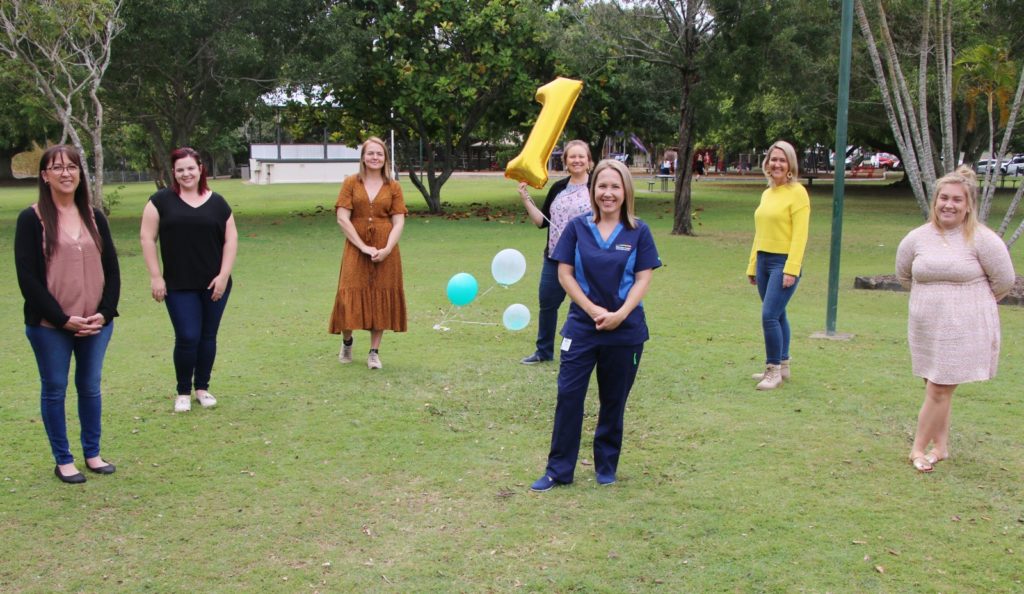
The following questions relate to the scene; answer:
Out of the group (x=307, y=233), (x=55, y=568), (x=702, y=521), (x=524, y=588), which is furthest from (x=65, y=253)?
(x=307, y=233)

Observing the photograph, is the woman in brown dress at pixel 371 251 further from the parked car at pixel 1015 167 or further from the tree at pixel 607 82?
the parked car at pixel 1015 167

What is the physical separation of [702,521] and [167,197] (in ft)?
13.0

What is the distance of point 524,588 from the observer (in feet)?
12.8

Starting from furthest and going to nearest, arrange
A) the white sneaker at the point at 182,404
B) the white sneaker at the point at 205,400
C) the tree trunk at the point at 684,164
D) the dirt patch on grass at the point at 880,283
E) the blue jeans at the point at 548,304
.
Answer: the tree trunk at the point at 684,164 → the dirt patch on grass at the point at 880,283 → the blue jeans at the point at 548,304 → the white sneaker at the point at 205,400 → the white sneaker at the point at 182,404

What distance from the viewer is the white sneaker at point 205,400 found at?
6.57 metres

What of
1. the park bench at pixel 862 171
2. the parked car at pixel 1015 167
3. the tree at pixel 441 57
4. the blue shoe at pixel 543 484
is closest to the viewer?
the blue shoe at pixel 543 484

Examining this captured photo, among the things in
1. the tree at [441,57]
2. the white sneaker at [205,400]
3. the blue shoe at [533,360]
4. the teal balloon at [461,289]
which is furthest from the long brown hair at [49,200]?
the tree at [441,57]

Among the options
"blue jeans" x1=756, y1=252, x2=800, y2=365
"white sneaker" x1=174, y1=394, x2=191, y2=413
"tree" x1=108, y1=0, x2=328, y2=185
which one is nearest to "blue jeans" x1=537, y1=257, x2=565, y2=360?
"blue jeans" x1=756, y1=252, x2=800, y2=365

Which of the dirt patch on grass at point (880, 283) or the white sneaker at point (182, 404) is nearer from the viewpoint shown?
the white sneaker at point (182, 404)

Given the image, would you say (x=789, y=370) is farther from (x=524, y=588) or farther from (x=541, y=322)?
(x=524, y=588)

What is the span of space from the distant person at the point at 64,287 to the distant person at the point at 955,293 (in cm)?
441

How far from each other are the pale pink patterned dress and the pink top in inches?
180

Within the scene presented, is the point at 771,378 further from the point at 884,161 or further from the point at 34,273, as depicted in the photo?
the point at 884,161

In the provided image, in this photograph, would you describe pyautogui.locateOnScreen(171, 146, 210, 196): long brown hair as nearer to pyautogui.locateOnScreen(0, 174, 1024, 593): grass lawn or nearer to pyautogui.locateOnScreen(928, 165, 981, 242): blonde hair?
pyautogui.locateOnScreen(0, 174, 1024, 593): grass lawn
